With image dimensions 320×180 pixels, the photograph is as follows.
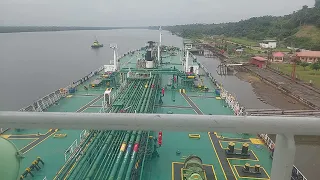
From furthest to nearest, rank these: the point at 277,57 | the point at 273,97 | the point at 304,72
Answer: the point at 277,57 < the point at 304,72 < the point at 273,97

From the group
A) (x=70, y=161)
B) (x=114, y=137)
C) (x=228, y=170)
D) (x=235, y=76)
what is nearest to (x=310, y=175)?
(x=228, y=170)

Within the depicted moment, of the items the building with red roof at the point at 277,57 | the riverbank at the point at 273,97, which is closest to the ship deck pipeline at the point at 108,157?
the riverbank at the point at 273,97

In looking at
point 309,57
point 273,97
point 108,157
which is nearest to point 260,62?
point 309,57

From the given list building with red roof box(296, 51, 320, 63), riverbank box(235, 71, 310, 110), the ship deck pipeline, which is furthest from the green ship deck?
building with red roof box(296, 51, 320, 63)

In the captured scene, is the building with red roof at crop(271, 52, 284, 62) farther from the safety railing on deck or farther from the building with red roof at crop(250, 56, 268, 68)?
the safety railing on deck

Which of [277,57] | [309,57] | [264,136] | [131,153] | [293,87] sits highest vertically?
[309,57]

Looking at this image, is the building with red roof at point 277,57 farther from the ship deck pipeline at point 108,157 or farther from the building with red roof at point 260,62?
the ship deck pipeline at point 108,157

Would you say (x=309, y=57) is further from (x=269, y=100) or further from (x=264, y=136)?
(x=264, y=136)

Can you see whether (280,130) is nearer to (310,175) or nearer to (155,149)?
(155,149)
